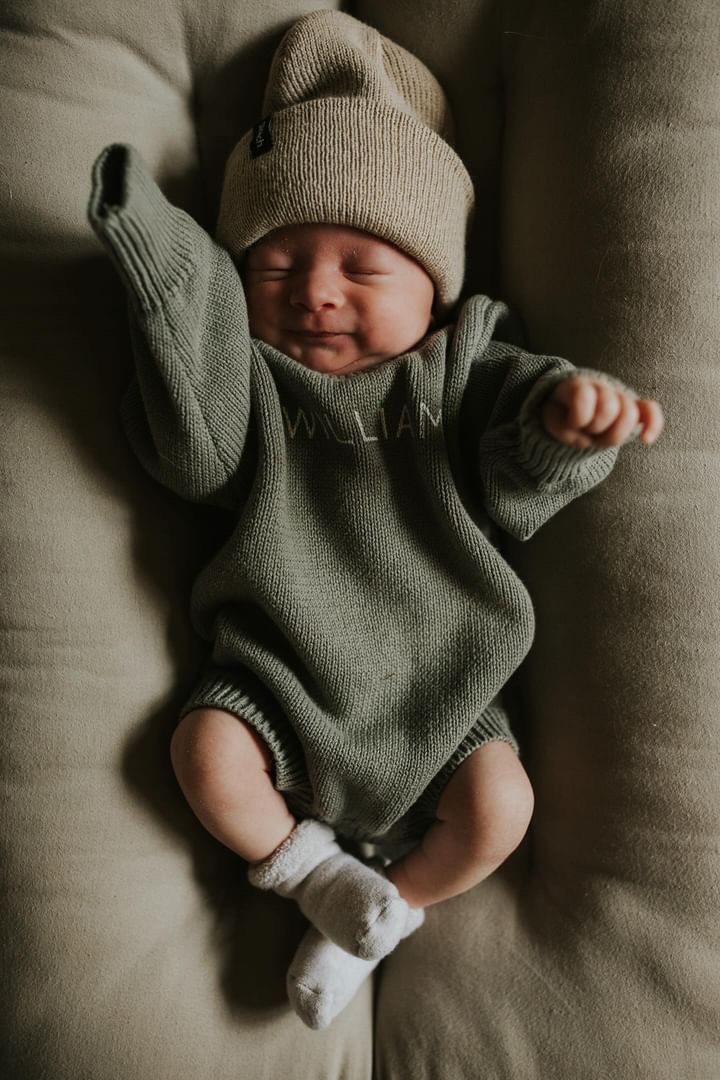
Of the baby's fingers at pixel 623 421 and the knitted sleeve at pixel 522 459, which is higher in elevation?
the baby's fingers at pixel 623 421

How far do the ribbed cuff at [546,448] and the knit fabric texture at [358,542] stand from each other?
4 cm

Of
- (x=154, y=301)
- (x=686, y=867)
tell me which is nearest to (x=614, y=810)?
(x=686, y=867)

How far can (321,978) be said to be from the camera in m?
1.01

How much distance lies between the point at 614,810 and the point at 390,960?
0.37 meters

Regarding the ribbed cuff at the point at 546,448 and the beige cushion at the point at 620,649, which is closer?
the ribbed cuff at the point at 546,448

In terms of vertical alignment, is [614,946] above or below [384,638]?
below

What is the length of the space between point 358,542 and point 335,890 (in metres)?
0.41

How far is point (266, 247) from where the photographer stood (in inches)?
42.1

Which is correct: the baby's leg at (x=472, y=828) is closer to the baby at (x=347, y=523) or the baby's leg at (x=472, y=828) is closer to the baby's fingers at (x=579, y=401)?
the baby at (x=347, y=523)

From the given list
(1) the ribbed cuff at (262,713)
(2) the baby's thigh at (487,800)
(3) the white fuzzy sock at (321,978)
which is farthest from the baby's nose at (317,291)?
(3) the white fuzzy sock at (321,978)

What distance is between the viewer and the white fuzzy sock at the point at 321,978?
100 centimetres

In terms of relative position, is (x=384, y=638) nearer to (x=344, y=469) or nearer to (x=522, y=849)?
(x=344, y=469)

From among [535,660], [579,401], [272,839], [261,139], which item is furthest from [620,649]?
[261,139]

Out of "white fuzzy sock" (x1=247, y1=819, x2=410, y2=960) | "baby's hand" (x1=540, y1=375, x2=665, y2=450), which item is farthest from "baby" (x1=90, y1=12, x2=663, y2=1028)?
"baby's hand" (x1=540, y1=375, x2=665, y2=450)
